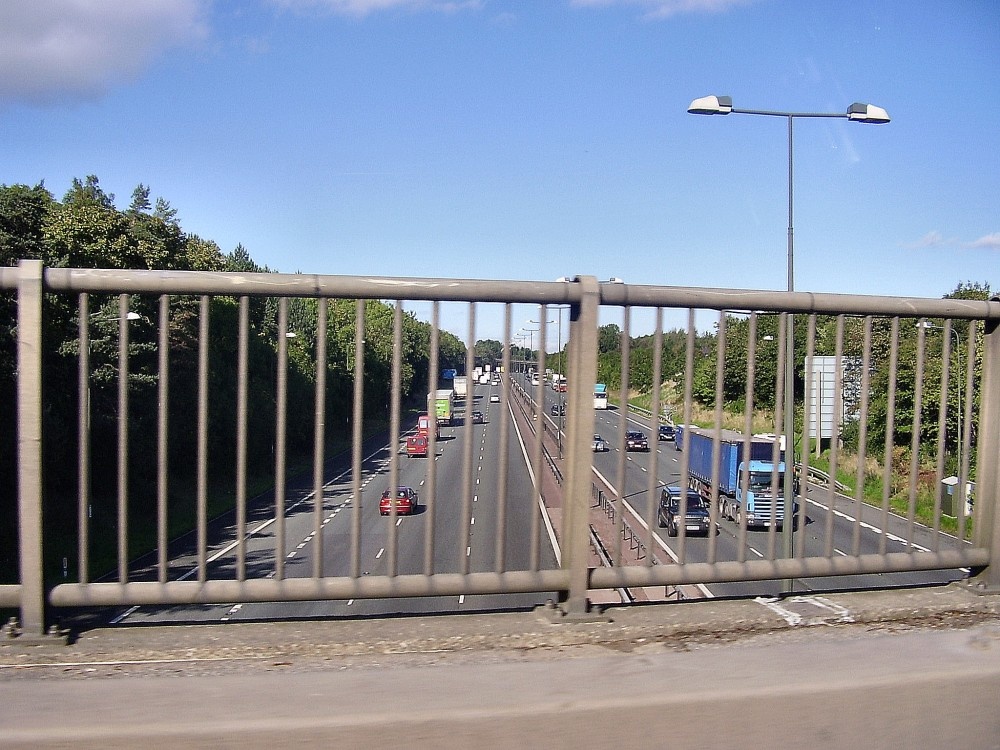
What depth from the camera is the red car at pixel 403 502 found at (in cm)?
348

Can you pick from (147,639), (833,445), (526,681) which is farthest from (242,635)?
(833,445)

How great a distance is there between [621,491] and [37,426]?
89.9 inches

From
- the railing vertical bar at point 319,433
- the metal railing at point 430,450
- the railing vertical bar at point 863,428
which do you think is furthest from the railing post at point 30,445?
the railing vertical bar at point 863,428

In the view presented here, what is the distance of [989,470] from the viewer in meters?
3.84

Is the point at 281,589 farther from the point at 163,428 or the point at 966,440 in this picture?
the point at 966,440

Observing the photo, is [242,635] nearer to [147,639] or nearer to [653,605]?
[147,639]

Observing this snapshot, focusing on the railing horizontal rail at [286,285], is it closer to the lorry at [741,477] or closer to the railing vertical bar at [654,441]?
the railing vertical bar at [654,441]

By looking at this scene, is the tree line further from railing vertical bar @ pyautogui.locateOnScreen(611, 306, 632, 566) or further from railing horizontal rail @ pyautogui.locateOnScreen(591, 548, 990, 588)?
railing horizontal rail @ pyautogui.locateOnScreen(591, 548, 990, 588)

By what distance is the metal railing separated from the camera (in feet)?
10.00

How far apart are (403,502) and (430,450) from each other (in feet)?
1.42

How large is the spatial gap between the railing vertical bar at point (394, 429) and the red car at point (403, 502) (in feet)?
0.29

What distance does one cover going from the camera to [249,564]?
3490mm

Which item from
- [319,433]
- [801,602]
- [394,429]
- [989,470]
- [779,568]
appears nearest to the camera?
[319,433]

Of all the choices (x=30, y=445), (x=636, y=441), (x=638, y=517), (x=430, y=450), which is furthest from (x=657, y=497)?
(x=30, y=445)
